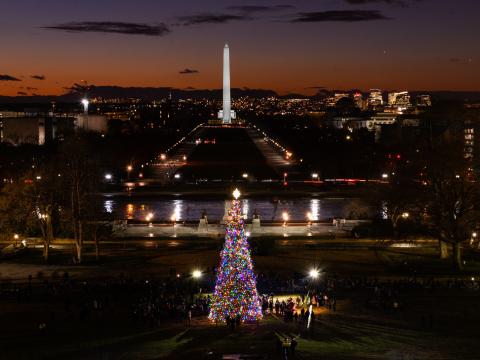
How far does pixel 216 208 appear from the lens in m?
65.3

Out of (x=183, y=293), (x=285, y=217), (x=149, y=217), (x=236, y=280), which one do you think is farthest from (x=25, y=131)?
(x=236, y=280)

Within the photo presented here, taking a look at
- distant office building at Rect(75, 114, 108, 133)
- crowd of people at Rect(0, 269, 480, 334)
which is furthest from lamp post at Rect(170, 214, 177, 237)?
distant office building at Rect(75, 114, 108, 133)

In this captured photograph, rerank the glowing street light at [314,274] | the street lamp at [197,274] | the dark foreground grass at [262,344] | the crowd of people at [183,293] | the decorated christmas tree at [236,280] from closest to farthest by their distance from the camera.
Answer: the dark foreground grass at [262,344], the decorated christmas tree at [236,280], the crowd of people at [183,293], the glowing street light at [314,274], the street lamp at [197,274]

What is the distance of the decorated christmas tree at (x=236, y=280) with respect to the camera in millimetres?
25875

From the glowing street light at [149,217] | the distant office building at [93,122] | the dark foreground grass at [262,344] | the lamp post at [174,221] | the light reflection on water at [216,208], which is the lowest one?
the dark foreground grass at [262,344]

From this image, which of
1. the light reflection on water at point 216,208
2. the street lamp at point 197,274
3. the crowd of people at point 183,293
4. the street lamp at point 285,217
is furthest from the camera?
the light reflection on water at point 216,208

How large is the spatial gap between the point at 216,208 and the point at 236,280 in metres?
39.5

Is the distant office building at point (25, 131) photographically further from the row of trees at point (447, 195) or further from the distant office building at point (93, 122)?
the row of trees at point (447, 195)

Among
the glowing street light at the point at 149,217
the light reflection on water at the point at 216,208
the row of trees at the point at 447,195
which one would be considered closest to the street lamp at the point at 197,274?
the row of trees at the point at 447,195

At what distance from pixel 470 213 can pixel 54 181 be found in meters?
23.8

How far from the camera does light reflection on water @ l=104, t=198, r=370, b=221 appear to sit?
6046cm

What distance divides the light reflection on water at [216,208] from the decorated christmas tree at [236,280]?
31.9m

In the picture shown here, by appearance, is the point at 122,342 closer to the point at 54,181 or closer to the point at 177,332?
the point at 177,332

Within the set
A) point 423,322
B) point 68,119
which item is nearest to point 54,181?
point 423,322
